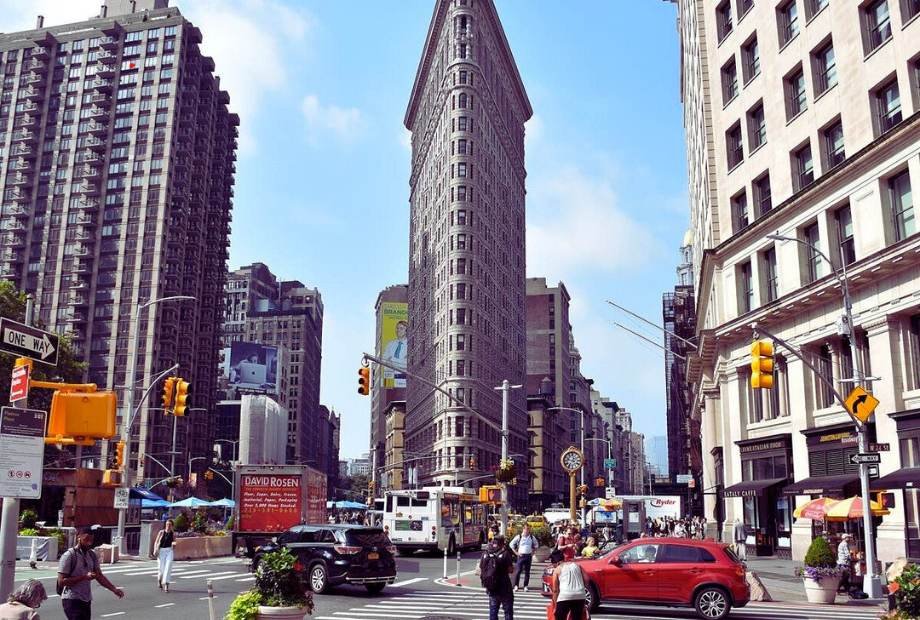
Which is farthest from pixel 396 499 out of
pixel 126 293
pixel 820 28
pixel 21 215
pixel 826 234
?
pixel 21 215

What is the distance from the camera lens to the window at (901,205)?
103 feet

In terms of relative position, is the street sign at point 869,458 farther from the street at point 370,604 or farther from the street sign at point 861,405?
the street at point 370,604

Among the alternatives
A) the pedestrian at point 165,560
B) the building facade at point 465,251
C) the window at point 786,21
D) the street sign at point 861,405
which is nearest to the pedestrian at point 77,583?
the pedestrian at point 165,560

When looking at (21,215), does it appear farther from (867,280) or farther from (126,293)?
(867,280)

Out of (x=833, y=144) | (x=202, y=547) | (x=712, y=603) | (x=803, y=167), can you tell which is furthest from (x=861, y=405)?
(x=202, y=547)

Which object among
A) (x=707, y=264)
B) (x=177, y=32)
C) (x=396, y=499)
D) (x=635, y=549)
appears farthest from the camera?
(x=177, y=32)

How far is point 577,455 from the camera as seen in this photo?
125 feet

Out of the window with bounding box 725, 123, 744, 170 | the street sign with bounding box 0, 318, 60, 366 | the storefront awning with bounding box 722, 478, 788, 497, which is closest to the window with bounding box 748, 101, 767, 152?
the window with bounding box 725, 123, 744, 170

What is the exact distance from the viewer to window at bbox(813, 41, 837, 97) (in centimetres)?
3691

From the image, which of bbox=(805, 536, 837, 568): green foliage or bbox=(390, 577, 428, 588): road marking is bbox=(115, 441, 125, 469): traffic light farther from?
bbox=(805, 536, 837, 568): green foliage

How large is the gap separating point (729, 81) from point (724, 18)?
378 cm

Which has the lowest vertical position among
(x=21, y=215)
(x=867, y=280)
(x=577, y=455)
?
(x=577, y=455)

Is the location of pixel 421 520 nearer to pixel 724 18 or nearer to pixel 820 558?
pixel 820 558

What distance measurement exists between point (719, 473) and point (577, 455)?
15.8 metres
